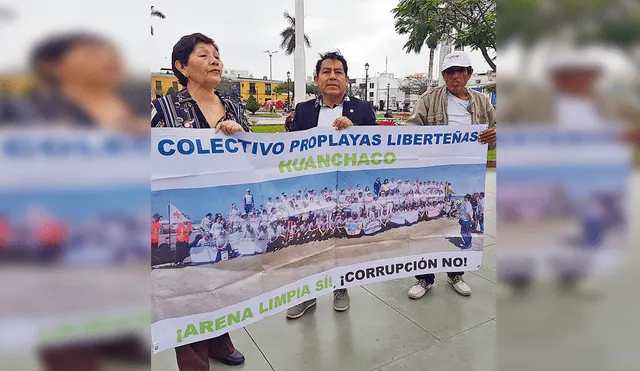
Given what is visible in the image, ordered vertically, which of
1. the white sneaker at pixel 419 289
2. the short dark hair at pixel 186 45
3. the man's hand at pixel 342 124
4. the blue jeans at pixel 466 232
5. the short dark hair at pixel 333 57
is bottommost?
the white sneaker at pixel 419 289

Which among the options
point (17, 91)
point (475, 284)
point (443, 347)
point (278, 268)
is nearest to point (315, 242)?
point (278, 268)

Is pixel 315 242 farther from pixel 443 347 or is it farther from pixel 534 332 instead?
pixel 534 332

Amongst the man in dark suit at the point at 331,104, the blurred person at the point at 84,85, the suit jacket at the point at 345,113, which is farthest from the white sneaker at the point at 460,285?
the blurred person at the point at 84,85

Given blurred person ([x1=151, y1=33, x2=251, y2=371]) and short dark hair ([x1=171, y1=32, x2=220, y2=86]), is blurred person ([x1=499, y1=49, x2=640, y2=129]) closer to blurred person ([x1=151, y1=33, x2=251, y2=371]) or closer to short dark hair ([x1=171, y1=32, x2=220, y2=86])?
blurred person ([x1=151, y1=33, x2=251, y2=371])

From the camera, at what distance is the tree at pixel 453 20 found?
13547 millimetres

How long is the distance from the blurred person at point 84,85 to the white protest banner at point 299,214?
1.22 m

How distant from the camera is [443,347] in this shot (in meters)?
2.60

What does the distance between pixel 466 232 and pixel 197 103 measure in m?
2.10

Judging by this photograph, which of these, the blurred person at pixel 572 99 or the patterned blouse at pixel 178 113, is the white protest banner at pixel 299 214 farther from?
the blurred person at pixel 572 99

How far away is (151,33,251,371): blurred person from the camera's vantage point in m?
2.09

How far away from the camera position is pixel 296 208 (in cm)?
243

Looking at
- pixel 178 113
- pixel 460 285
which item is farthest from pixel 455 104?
pixel 178 113

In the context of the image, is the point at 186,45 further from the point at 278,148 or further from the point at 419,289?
the point at 419,289

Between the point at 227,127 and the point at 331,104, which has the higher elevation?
the point at 331,104
